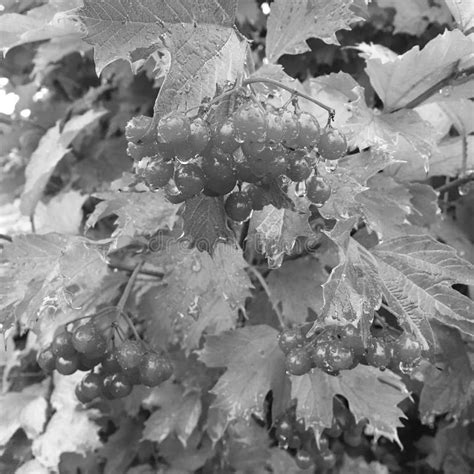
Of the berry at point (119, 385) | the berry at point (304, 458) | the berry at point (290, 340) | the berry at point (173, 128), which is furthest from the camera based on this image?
the berry at point (304, 458)

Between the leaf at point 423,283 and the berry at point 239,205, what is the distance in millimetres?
281

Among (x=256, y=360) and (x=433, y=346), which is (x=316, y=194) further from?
(x=256, y=360)

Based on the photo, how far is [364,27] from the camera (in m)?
1.76

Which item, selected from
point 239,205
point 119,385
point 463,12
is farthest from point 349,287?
point 463,12

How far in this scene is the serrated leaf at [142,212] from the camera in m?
1.08

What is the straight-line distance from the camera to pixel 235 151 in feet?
2.52

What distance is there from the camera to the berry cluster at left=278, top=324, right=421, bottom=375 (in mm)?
881

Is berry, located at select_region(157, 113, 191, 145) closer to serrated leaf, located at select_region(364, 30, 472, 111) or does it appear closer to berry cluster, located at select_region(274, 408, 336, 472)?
serrated leaf, located at select_region(364, 30, 472, 111)

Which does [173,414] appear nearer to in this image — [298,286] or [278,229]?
[298,286]

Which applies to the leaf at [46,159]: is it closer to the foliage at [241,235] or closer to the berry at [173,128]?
the foliage at [241,235]

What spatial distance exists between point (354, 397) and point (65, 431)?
0.77m

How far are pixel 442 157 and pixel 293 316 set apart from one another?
0.53 meters

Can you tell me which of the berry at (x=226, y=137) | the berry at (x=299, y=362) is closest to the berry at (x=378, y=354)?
the berry at (x=299, y=362)

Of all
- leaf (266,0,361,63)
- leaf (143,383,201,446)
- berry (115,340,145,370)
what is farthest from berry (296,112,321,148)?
leaf (143,383,201,446)
